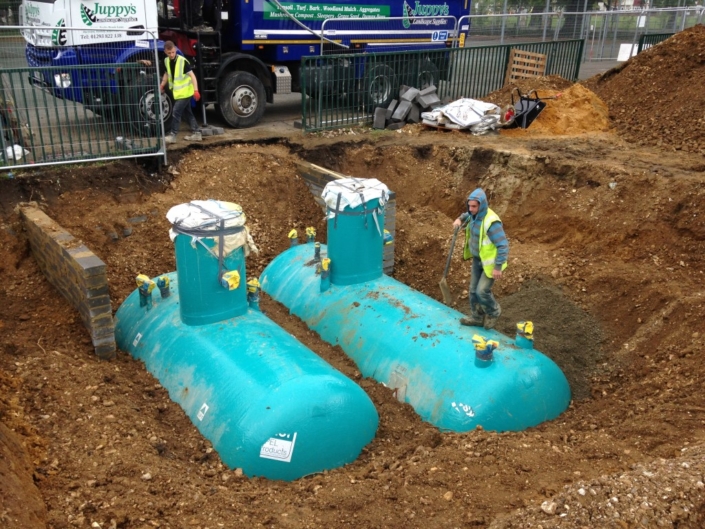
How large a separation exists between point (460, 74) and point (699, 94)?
515 centimetres

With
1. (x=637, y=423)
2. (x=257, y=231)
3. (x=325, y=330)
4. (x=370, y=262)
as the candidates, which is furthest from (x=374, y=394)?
(x=257, y=231)

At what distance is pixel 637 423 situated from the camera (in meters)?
5.47

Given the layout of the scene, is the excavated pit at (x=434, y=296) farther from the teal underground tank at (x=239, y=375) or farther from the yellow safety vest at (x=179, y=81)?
the yellow safety vest at (x=179, y=81)

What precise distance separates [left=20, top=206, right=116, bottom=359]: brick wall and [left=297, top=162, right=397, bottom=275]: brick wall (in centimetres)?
382

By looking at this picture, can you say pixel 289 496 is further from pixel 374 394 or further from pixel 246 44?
pixel 246 44

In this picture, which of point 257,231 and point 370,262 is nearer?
point 370,262

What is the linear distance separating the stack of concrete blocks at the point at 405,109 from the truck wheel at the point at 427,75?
0.95 m

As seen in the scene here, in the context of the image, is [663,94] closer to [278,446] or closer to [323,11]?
[323,11]

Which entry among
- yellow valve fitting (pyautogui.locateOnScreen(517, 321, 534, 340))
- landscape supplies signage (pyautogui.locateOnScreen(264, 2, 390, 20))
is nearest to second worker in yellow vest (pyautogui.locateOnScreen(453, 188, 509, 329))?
yellow valve fitting (pyautogui.locateOnScreen(517, 321, 534, 340))

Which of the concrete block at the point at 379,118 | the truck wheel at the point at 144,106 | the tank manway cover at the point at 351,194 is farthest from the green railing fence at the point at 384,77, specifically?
the tank manway cover at the point at 351,194

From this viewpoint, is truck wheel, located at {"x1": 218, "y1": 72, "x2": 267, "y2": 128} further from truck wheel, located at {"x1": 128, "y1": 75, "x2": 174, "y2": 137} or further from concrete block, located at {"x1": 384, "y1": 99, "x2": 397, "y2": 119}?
concrete block, located at {"x1": 384, "y1": 99, "x2": 397, "y2": 119}

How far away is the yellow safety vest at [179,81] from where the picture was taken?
1102 centimetres

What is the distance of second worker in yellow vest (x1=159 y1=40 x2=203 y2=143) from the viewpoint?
11.0 meters

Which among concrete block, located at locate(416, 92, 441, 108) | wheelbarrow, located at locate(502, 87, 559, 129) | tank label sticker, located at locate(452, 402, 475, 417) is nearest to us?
tank label sticker, located at locate(452, 402, 475, 417)
